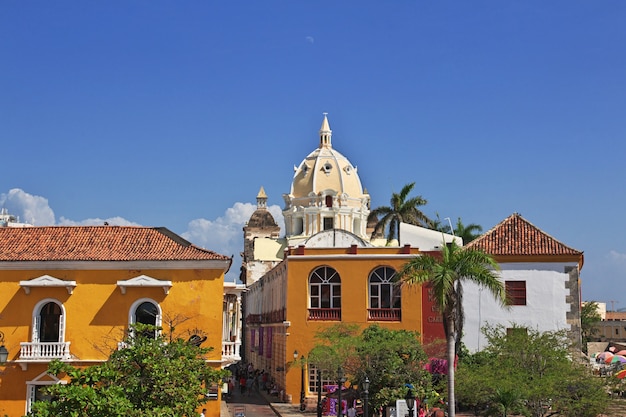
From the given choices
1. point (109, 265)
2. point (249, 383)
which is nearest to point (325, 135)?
point (249, 383)

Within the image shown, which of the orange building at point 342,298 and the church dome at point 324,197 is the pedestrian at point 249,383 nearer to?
the orange building at point 342,298

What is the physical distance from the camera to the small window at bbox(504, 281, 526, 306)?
34531mm

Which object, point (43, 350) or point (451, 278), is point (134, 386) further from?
point (43, 350)

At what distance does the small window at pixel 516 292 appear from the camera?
34.5 meters

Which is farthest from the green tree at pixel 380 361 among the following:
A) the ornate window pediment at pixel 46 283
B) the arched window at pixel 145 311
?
the ornate window pediment at pixel 46 283

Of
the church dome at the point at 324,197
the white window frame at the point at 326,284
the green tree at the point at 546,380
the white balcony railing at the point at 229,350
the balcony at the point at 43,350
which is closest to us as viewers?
the green tree at the point at 546,380

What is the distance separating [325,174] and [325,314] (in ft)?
103

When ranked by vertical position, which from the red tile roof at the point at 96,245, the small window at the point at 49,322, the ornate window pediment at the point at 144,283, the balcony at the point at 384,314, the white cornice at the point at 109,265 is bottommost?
the small window at the point at 49,322

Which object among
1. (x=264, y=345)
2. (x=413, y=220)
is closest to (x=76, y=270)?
(x=264, y=345)

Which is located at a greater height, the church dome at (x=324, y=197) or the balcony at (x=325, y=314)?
the church dome at (x=324, y=197)

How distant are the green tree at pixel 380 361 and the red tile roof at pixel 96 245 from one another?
558 centimetres

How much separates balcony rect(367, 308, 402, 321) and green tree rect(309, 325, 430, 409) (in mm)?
4497

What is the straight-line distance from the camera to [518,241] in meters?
35.8

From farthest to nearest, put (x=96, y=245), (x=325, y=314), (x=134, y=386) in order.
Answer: (x=325, y=314)
(x=96, y=245)
(x=134, y=386)
